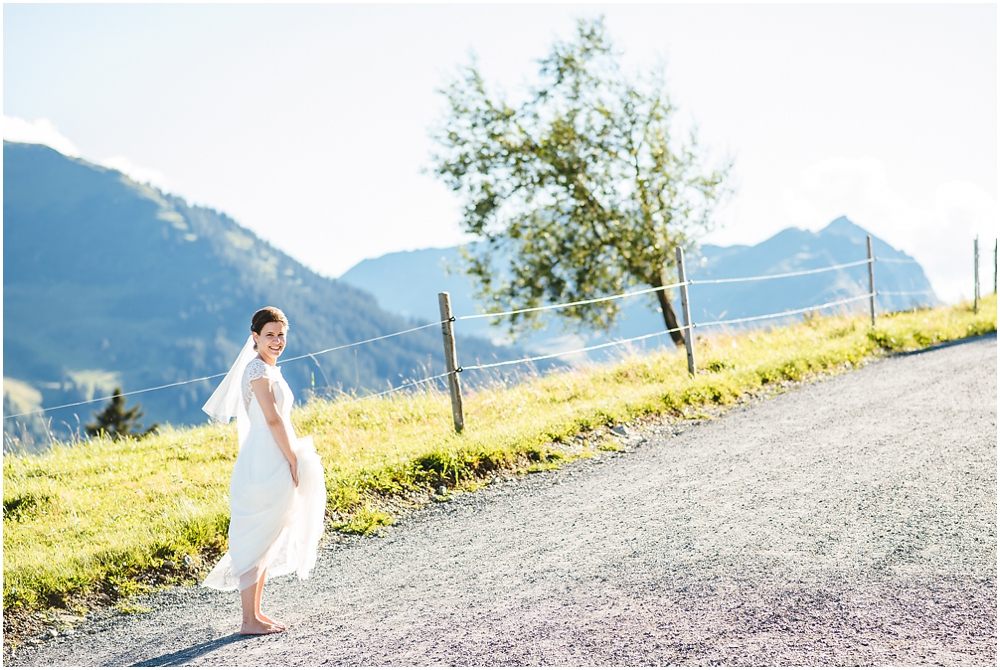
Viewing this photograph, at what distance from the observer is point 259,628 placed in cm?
536

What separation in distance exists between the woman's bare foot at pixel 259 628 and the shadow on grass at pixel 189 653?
0.06 m

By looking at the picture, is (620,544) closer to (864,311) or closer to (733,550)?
(733,550)

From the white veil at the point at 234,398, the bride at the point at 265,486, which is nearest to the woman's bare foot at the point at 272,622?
the bride at the point at 265,486

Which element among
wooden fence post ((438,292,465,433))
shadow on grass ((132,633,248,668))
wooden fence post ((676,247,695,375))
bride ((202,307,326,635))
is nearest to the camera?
shadow on grass ((132,633,248,668))

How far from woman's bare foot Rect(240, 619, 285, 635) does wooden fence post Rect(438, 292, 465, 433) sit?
4746mm

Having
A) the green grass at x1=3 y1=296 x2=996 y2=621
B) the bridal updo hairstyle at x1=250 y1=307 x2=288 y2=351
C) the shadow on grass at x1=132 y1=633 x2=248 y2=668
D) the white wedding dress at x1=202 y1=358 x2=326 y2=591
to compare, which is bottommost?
the shadow on grass at x1=132 y1=633 x2=248 y2=668

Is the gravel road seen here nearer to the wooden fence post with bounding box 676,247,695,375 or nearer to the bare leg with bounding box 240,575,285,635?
the bare leg with bounding box 240,575,285,635

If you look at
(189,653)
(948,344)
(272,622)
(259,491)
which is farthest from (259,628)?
(948,344)

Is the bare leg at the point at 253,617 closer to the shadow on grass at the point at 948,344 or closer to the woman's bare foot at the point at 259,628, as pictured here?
the woman's bare foot at the point at 259,628

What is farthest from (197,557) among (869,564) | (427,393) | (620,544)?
(427,393)

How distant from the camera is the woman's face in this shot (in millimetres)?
5586

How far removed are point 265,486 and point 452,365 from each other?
15.5ft

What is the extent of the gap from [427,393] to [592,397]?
260cm

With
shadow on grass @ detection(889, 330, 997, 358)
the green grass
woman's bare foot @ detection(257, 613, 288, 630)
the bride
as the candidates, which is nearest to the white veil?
the bride
